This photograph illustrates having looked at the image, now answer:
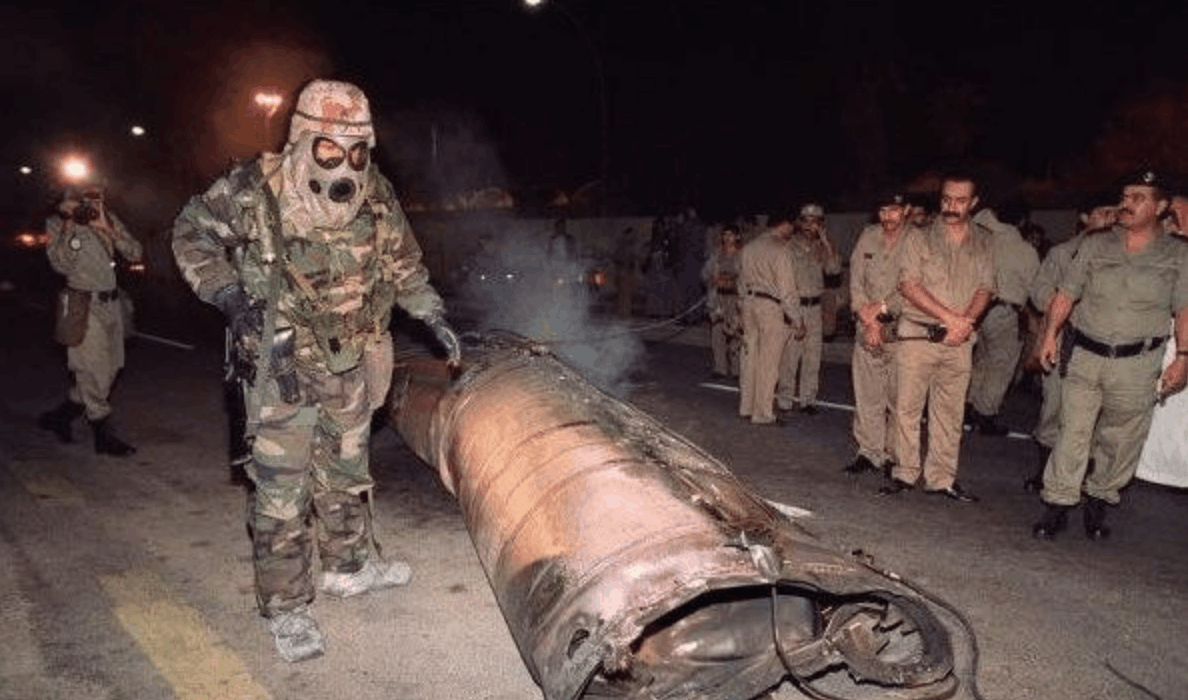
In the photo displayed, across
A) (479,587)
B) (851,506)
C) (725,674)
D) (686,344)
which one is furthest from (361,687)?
(686,344)

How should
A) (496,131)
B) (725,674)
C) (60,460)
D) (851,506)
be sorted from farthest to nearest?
(496,131), (60,460), (851,506), (725,674)

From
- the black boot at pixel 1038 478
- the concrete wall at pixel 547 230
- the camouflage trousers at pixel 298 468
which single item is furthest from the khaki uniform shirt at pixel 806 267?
the concrete wall at pixel 547 230

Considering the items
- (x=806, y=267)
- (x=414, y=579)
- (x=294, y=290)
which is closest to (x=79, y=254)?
(x=294, y=290)

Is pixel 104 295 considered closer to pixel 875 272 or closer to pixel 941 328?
pixel 875 272

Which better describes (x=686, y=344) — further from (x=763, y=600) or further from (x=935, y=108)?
(x=935, y=108)

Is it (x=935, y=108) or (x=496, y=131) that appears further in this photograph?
(x=496, y=131)

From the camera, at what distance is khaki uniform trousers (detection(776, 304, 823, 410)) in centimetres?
790

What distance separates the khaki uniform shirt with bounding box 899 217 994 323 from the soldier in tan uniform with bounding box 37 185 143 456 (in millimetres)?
5605

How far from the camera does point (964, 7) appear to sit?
96.4 ft

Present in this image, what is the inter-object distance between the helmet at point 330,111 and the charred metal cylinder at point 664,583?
1.45 meters

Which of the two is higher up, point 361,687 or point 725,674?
point 725,674

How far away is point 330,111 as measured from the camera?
3.48 meters

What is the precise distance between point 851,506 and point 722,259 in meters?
5.15

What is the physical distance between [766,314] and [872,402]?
1.67 meters
